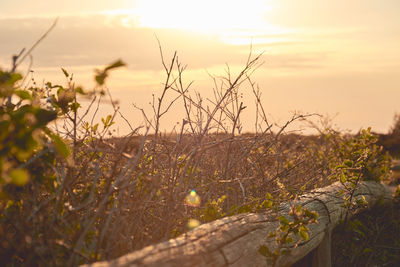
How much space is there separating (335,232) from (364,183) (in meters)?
1.34

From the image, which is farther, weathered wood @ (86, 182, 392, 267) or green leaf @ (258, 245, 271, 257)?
green leaf @ (258, 245, 271, 257)

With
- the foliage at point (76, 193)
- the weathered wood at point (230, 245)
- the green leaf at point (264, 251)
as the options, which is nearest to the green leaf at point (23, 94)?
the foliage at point (76, 193)

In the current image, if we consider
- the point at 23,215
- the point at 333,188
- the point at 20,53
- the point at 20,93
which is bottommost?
the point at 333,188

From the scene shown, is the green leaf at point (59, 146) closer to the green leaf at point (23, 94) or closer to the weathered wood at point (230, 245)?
the green leaf at point (23, 94)

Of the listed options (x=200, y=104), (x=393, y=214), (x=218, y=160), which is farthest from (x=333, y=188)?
(x=393, y=214)

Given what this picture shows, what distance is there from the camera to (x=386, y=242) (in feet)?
22.0

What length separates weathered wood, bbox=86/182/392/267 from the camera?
2.40 m

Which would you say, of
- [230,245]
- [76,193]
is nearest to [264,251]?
[230,245]

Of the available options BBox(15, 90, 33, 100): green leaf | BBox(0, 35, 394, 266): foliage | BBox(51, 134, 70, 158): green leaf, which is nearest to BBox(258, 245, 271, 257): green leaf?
BBox(0, 35, 394, 266): foliage

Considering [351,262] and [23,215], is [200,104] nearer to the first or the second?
[23,215]

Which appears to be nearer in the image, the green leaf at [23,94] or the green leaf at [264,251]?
the green leaf at [23,94]

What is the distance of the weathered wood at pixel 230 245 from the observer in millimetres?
2400

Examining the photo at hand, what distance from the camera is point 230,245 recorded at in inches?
116

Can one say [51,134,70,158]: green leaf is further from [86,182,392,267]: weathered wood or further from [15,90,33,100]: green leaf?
[86,182,392,267]: weathered wood
